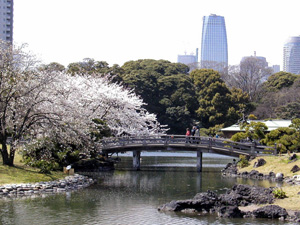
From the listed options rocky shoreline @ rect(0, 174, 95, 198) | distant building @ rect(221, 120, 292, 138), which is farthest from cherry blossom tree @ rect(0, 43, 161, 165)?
distant building @ rect(221, 120, 292, 138)

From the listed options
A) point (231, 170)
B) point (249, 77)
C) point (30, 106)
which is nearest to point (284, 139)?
point (231, 170)

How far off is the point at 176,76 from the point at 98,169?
39899mm

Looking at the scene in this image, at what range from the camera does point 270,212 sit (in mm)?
18922

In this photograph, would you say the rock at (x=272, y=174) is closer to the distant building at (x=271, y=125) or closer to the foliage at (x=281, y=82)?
the distant building at (x=271, y=125)

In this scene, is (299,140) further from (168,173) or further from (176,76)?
(176,76)

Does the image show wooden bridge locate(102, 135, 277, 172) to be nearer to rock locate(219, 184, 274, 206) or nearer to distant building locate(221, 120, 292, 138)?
rock locate(219, 184, 274, 206)

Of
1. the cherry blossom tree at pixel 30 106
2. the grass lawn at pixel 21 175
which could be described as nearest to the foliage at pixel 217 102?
the cherry blossom tree at pixel 30 106

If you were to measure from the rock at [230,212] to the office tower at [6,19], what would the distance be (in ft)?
330

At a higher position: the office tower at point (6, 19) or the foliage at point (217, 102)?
the office tower at point (6, 19)

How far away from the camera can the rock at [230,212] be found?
19.0 meters

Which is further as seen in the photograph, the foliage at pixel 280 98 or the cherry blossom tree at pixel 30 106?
the foliage at pixel 280 98

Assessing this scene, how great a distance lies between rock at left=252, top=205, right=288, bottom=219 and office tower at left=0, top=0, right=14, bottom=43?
101m

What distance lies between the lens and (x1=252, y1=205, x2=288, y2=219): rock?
18778mm

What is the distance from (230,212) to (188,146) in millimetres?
18859
